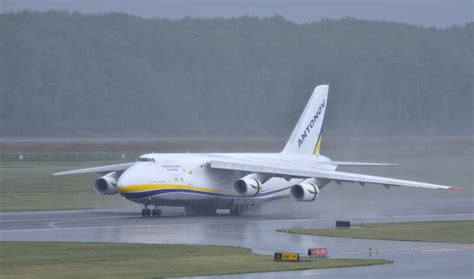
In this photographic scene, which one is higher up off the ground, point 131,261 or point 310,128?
point 310,128

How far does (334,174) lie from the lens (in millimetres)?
42469

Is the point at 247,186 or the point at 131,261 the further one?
the point at 247,186

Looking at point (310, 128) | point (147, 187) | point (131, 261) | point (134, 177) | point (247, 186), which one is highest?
point (310, 128)

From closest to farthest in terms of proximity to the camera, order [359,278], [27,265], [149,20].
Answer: [359,278] < [27,265] < [149,20]

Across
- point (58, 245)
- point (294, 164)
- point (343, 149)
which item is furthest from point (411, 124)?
point (58, 245)

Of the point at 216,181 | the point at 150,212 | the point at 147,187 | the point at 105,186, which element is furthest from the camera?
the point at 105,186

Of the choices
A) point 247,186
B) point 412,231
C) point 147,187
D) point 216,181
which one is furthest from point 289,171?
point 412,231

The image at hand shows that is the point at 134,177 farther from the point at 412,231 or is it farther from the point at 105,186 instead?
the point at 412,231

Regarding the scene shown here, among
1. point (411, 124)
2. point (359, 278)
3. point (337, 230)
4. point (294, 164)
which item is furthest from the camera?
point (411, 124)

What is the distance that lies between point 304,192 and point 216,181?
11.8 feet

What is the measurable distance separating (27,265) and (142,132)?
52.2m

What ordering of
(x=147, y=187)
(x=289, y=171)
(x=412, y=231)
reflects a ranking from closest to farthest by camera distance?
1. (x=412, y=231)
2. (x=147, y=187)
3. (x=289, y=171)

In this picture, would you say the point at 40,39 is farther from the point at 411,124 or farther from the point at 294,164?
the point at 294,164

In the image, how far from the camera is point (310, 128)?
4794 cm
